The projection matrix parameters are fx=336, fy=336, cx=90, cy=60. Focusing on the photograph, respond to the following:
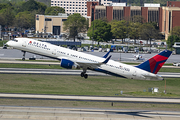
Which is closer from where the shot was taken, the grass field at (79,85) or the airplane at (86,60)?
the airplane at (86,60)

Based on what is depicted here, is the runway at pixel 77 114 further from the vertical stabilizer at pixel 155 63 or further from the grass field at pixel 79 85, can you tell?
the grass field at pixel 79 85

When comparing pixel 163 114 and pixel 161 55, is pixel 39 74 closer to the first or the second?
pixel 161 55

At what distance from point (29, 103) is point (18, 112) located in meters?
6.78

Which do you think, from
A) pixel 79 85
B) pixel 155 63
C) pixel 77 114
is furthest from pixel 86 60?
pixel 79 85

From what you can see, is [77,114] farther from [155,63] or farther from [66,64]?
[155,63]

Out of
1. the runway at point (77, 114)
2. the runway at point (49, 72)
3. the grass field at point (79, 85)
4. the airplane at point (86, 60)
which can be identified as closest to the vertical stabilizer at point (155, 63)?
the airplane at point (86, 60)

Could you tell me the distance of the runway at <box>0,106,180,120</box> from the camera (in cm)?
5484

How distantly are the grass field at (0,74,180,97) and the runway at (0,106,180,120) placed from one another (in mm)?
15117

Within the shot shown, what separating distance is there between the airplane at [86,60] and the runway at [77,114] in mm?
11318

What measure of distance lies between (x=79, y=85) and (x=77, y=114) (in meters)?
31.6

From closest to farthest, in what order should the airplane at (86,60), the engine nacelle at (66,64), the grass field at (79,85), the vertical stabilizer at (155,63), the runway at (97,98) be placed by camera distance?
the engine nacelle at (66,64) → the runway at (97,98) → the airplane at (86,60) → the vertical stabilizer at (155,63) → the grass field at (79,85)

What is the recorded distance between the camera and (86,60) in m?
69.8

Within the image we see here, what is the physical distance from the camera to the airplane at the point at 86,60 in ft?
224

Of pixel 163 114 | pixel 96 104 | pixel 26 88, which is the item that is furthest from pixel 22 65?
pixel 163 114
